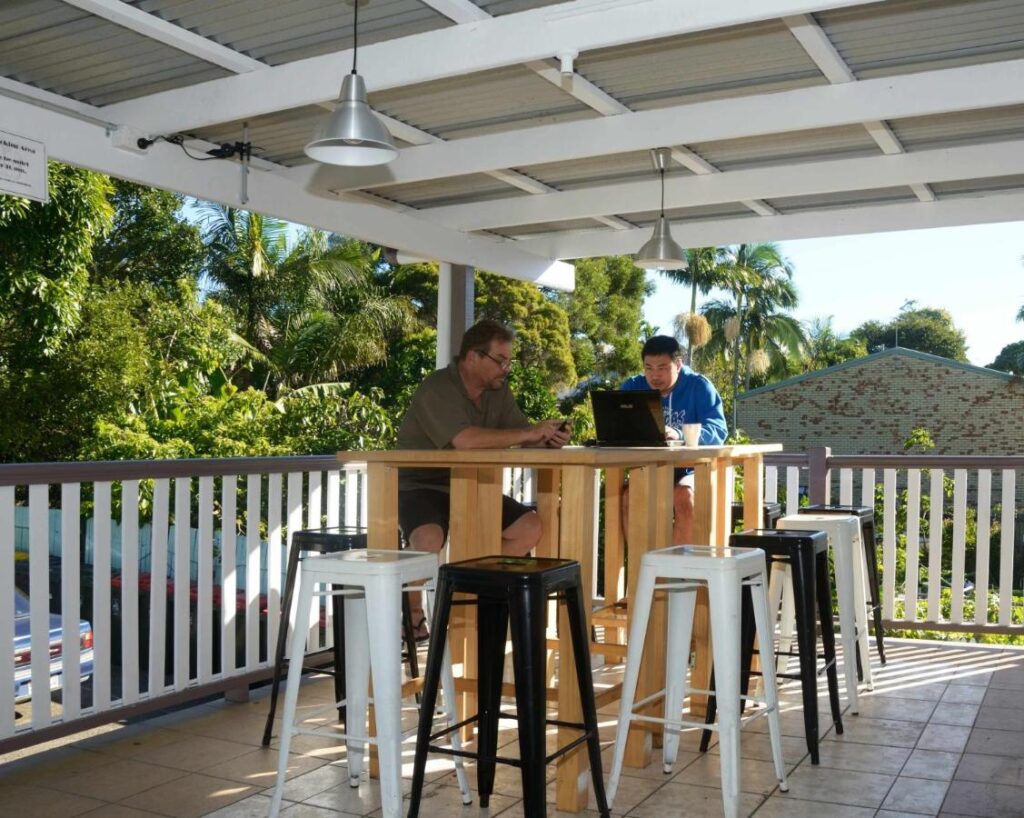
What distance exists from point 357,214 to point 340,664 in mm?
2850

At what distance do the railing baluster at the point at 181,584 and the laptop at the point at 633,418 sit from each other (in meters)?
1.59

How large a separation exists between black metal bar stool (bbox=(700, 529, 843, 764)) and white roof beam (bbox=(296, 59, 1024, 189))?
5.54ft

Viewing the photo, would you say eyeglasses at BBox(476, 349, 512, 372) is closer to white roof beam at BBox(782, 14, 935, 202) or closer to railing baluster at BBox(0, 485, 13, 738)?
white roof beam at BBox(782, 14, 935, 202)

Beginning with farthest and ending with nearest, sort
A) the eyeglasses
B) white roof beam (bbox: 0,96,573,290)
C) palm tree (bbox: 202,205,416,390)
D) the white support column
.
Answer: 1. palm tree (bbox: 202,205,416,390)
2. the white support column
3. white roof beam (bbox: 0,96,573,290)
4. the eyeglasses

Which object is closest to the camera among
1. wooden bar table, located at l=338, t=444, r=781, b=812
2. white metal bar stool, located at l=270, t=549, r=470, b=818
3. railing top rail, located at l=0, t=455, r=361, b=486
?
white metal bar stool, located at l=270, t=549, r=470, b=818

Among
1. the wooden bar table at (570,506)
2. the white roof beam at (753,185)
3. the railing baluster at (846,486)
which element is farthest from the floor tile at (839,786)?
the white roof beam at (753,185)

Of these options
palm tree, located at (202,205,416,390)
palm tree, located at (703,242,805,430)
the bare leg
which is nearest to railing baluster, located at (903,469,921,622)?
the bare leg

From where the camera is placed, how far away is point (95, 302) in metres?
16.6

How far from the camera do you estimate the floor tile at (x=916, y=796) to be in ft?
10.7

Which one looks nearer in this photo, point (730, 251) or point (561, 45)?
point (561, 45)

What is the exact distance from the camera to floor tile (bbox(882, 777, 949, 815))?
327cm

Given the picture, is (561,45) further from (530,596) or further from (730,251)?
(730,251)

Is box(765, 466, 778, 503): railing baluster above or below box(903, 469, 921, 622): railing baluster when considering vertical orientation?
above

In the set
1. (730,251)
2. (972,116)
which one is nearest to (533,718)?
(972,116)
